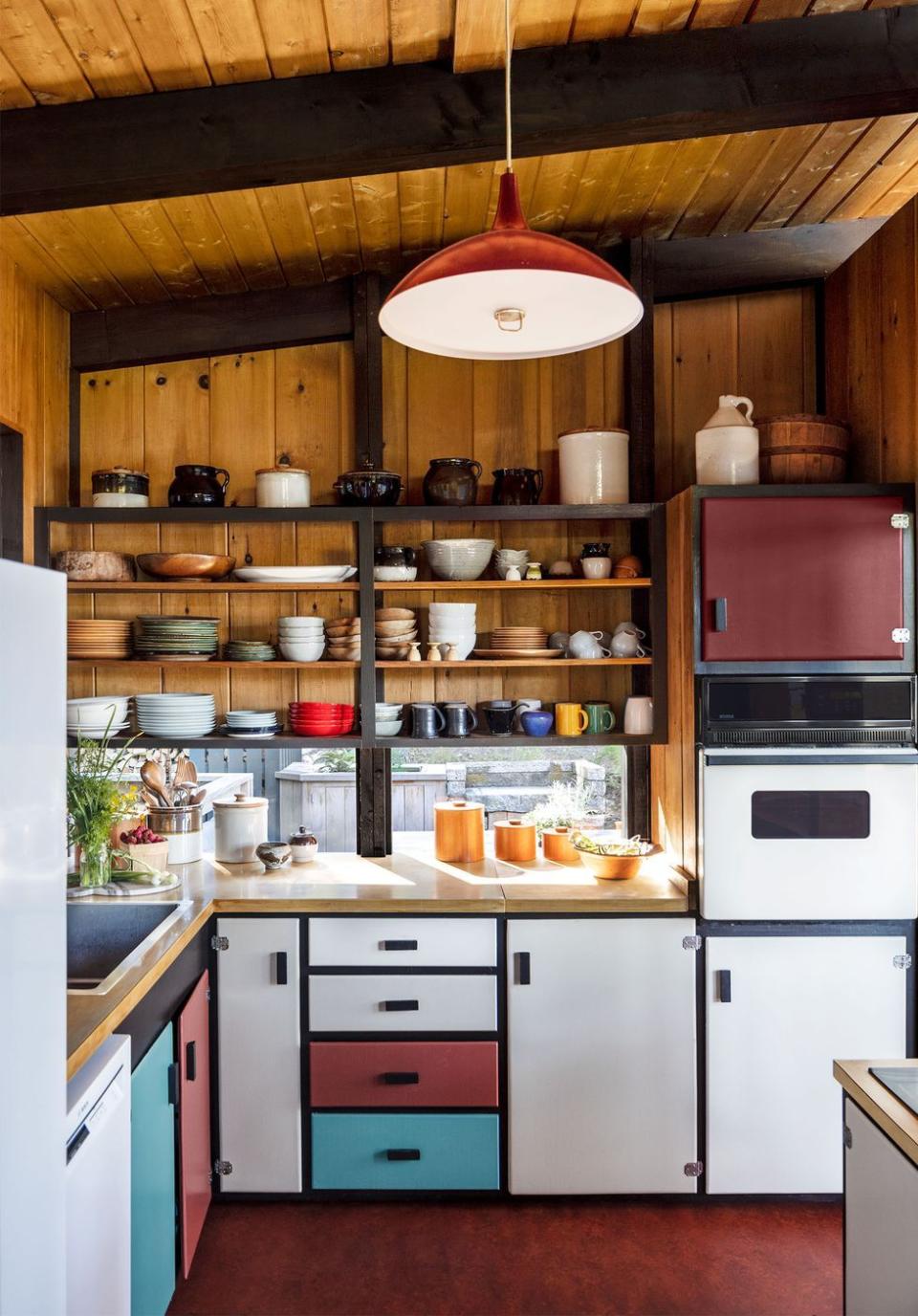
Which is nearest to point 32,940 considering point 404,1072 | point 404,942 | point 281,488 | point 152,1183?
point 152,1183

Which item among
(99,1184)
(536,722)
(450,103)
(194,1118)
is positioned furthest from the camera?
(536,722)

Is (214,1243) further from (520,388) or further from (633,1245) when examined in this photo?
(520,388)

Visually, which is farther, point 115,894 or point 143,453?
point 143,453

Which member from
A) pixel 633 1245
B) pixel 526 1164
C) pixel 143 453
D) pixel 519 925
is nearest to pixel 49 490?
pixel 143 453

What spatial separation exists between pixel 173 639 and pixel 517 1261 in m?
2.05

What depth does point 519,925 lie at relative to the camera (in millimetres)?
2730

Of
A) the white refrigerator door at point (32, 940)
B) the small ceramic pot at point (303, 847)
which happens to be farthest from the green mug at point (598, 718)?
the white refrigerator door at point (32, 940)

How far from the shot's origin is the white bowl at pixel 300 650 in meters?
3.09

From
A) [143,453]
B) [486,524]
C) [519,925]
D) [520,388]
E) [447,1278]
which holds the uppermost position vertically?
[520,388]

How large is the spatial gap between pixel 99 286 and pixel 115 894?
1909mm

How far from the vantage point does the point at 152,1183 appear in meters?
2.07

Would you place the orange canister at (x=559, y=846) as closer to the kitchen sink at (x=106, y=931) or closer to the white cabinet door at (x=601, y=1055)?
the white cabinet door at (x=601, y=1055)

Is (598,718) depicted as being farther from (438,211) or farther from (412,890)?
(438,211)

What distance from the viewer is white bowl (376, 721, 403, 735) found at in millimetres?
3072
